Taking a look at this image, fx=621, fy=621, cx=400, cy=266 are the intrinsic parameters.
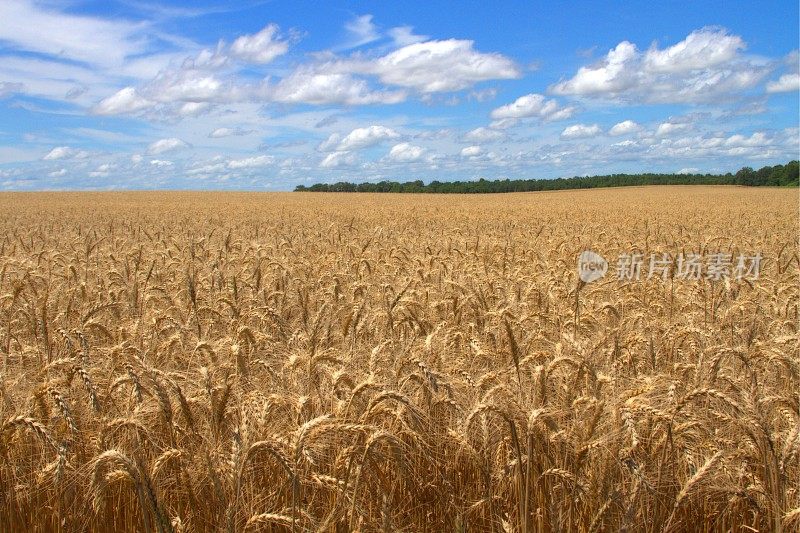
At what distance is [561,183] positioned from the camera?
349 ft

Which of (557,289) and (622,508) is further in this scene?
(557,289)

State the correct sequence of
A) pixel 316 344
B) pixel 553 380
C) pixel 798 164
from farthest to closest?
pixel 798 164 < pixel 316 344 < pixel 553 380

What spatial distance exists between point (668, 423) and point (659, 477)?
24 centimetres

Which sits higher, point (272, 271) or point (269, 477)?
point (272, 271)

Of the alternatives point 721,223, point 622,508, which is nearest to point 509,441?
point 622,508

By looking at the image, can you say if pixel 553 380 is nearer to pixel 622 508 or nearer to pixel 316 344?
pixel 622 508

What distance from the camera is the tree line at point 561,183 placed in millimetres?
92062

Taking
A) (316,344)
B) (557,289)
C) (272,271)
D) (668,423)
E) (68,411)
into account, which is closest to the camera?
(68,411)

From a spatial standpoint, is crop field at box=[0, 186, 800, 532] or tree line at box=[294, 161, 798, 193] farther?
tree line at box=[294, 161, 798, 193]

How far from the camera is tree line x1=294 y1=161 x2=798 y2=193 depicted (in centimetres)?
9206

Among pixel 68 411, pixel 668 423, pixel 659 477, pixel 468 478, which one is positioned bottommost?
pixel 468 478

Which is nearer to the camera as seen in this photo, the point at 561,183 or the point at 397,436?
the point at 397,436

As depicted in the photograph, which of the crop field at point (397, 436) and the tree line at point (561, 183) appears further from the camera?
the tree line at point (561, 183)

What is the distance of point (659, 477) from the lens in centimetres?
265
